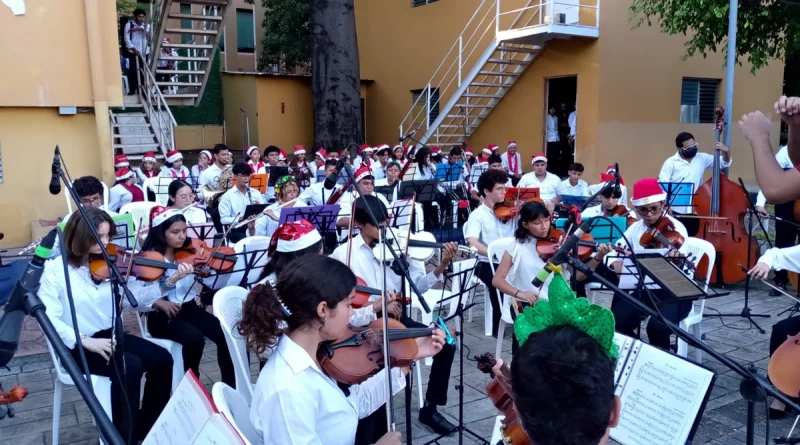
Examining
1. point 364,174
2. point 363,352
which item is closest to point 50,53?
point 364,174

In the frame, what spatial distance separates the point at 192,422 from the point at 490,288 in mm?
3692

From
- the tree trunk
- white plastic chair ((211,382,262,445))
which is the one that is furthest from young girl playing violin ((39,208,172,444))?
the tree trunk

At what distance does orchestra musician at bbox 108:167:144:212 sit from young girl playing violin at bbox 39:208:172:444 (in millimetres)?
4308

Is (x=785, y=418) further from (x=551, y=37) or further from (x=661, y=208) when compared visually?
(x=551, y=37)

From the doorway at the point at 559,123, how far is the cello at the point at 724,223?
6698mm

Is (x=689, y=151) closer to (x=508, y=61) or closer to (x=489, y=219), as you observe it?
(x=489, y=219)

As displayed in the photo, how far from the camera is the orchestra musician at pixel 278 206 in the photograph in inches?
234

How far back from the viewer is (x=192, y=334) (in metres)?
3.85

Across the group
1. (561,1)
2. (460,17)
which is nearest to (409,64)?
(460,17)

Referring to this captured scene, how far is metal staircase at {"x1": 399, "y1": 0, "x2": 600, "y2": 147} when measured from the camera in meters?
11.7

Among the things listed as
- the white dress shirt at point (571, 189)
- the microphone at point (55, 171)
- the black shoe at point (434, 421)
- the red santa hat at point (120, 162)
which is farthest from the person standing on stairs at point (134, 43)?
the black shoe at point (434, 421)

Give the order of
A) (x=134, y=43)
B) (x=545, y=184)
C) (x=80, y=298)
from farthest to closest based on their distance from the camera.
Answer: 1. (x=134, y=43)
2. (x=545, y=184)
3. (x=80, y=298)

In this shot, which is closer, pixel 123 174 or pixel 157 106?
pixel 123 174

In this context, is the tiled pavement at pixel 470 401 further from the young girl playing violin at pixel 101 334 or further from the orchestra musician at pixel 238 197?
the orchestra musician at pixel 238 197
